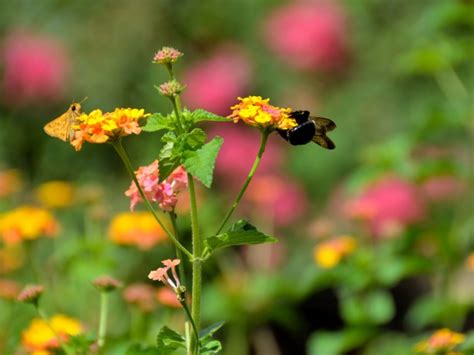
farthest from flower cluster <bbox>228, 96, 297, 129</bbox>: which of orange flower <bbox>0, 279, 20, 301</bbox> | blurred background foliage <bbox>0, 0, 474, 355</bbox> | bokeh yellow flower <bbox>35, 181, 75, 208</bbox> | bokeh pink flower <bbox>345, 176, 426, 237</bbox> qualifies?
bokeh pink flower <bbox>345, 176, 426, 237</bbox>

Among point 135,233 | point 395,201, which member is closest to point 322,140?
point 135,233

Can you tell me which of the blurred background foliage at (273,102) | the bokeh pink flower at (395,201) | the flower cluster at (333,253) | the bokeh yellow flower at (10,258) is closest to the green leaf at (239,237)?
the flower cluster at (333,253)

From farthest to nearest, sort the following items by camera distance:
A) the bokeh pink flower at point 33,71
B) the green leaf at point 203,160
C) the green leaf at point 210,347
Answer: the bokeh pink flower at point 33,71 < the green leaf at point 210,347 < the green leaf at point 203,160

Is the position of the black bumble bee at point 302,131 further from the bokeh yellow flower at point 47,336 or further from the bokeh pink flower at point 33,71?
the bokeh pink flower at point 33,71

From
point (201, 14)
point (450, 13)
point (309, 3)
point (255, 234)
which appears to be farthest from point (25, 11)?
point (255, 234)

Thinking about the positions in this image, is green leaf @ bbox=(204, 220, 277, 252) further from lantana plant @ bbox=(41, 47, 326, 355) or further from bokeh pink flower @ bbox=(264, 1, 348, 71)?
bokeh pink flower @ bbox=(264, 1, 348, 71)

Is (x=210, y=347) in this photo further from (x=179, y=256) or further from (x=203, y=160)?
(x=203, y=160)
